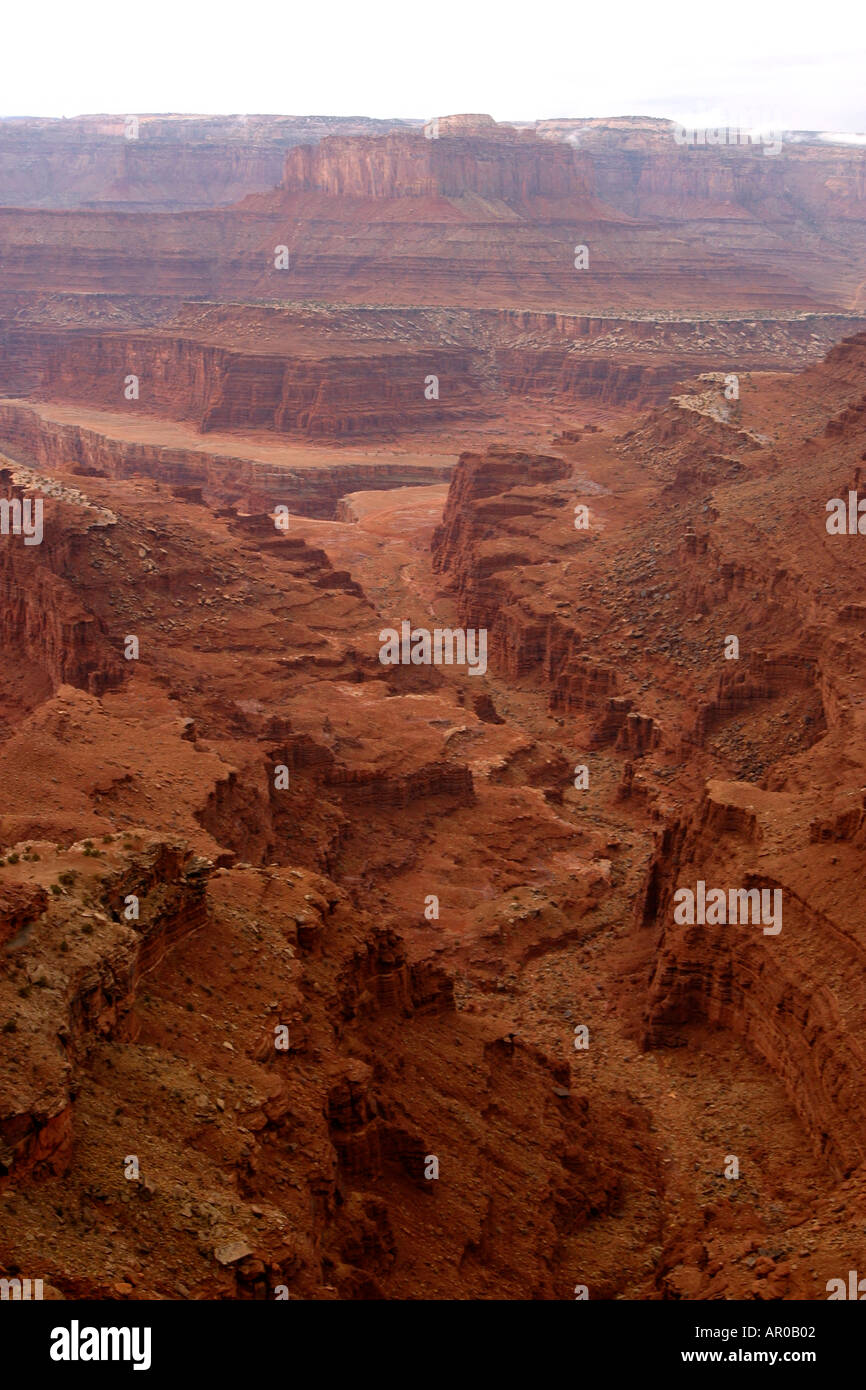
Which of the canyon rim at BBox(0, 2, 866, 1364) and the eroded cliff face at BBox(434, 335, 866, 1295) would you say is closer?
the canyon rim at BBox(0, 2, 866, 1364)

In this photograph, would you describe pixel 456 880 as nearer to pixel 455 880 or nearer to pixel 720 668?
pixel 455 880

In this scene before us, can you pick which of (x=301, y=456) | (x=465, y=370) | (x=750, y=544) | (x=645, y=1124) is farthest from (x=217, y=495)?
(x=645, y=1124)

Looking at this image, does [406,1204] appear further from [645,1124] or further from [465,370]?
[465,370]

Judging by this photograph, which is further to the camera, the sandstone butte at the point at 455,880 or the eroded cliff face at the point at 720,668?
the eroded cliff face at the point at 720,668

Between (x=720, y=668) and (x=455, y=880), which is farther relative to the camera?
(x=720, y=668)

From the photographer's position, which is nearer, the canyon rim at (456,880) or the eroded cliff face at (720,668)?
the canyon rim at (456,880)

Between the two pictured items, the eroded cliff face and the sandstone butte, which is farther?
the eroded cliff face

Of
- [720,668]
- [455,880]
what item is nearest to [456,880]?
[455,880]

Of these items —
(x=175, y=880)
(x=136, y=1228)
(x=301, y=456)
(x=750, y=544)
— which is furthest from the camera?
(x=301, y=456)
